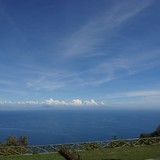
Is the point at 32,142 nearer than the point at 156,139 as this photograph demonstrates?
No

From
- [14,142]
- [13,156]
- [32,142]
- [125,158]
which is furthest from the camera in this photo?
[32,142]

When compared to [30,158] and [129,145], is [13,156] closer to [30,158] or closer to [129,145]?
[30,158]

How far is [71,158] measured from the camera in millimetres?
4402

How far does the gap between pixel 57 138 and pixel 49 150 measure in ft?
572

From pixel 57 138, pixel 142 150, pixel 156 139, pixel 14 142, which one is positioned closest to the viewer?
pixel 142 150

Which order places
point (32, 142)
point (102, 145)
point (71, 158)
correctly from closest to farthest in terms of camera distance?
point (71, 158) → point (102, 145) → point (32, 142)

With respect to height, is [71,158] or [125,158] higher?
[71,158]

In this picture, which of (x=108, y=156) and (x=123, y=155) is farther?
(x=123, y=155)

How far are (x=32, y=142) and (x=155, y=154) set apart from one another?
164909mm

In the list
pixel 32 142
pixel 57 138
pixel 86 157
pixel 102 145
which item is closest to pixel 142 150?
pixel 102 145

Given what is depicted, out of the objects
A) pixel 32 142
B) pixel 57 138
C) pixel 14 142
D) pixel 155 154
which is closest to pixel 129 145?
pixel 155 154

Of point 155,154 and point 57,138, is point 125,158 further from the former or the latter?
point 57,138

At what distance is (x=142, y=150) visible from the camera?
2831 centimetres

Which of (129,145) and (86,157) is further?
(129,145)
